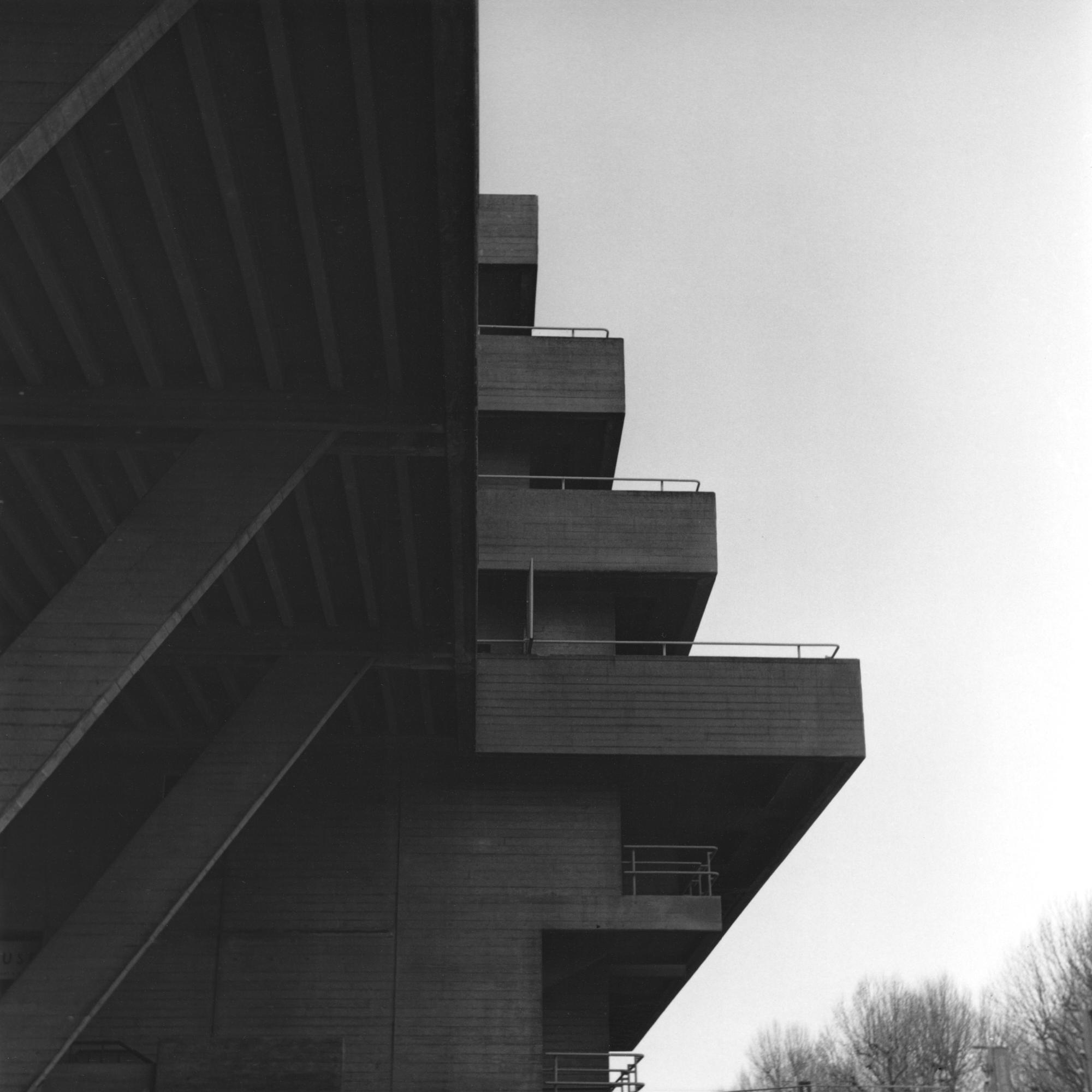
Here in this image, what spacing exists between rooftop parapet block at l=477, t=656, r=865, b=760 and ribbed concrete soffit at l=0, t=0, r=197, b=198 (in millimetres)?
15434

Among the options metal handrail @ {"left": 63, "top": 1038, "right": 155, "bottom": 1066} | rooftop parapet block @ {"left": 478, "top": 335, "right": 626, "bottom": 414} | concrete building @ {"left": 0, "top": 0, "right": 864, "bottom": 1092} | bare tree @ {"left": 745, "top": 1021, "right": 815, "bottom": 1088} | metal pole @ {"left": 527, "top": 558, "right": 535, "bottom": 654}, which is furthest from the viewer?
bare tree @ {"left": 745, "top": 1021, "right": 815, "bottom": 1088}

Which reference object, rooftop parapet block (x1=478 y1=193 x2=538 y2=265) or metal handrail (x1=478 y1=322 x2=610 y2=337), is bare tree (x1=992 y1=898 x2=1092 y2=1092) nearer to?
metal handrail (x1=478 y1=322 x2=610 y2=337)

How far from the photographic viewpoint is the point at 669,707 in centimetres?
2409

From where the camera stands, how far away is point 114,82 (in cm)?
955

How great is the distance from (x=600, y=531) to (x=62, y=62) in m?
19.5

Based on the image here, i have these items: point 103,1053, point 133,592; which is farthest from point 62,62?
point 103,1053

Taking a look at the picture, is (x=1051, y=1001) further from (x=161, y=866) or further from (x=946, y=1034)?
(x=161, y=866)

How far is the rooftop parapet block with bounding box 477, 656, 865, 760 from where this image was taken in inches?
934

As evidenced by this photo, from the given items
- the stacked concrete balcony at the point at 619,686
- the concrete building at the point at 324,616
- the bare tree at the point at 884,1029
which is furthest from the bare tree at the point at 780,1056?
the concrete building at the point at 324,616

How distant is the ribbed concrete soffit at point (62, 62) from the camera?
9.08 metres

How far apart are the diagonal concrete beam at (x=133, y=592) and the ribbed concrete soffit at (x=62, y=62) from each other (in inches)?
207

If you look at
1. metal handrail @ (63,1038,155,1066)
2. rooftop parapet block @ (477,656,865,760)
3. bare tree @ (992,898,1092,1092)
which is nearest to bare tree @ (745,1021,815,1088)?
bare tree @ (992,898,1092,1092)

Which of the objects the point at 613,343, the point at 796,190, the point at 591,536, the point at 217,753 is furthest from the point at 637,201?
the point at 217,753

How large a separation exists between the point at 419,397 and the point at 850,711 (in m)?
12.6
